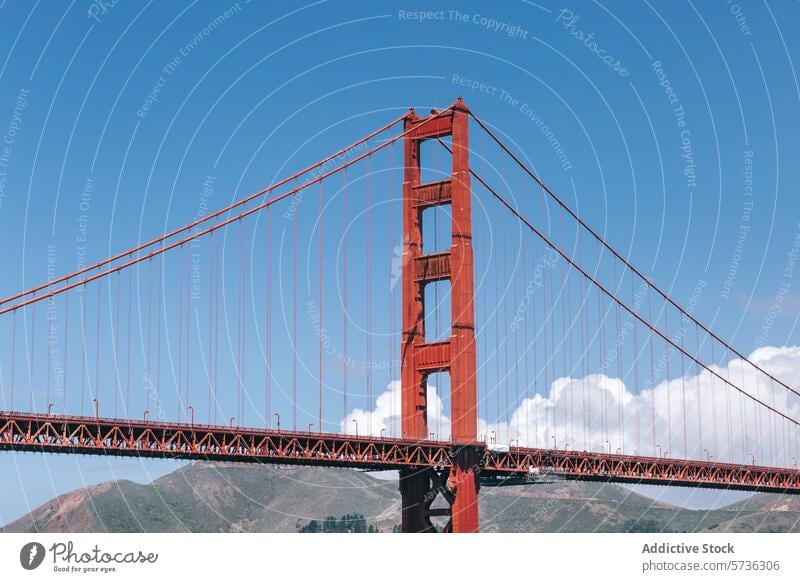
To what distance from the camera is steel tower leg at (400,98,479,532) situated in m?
103

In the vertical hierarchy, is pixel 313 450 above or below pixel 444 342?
below

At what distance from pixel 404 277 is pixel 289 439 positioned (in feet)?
52.7

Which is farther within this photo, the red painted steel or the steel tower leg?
the steel tower leg

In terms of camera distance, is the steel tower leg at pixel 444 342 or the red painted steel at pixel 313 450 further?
the steel tower leg at pixel 444 342

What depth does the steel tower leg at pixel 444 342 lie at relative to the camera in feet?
339

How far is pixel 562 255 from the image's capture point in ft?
412

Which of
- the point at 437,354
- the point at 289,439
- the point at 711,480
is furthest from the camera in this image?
the point at 711,480

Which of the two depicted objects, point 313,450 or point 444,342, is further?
point 444,342

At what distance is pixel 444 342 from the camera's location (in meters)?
104
